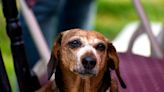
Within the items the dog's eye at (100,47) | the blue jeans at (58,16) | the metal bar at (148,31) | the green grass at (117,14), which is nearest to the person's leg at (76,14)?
the blue jeans at (58,16)

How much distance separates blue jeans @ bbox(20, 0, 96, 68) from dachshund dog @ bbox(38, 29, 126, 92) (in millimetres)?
972

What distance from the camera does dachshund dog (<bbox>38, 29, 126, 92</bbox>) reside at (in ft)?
4.35

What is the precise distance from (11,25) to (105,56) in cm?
30

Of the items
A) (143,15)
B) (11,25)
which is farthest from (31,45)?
(11,25)

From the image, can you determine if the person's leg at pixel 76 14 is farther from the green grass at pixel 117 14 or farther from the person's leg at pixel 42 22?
the green grass at pixel 117 14

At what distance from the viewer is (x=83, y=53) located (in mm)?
1324

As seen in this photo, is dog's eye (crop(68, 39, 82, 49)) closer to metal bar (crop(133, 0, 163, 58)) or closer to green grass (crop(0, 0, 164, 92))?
metal bar (crop(133, 0, 163, 58))

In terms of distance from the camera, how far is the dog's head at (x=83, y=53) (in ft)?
4.33

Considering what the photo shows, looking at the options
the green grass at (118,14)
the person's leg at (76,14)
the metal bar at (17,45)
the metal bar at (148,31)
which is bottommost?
the green grass at (118,14)

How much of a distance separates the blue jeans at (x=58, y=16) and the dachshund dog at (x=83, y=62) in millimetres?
972

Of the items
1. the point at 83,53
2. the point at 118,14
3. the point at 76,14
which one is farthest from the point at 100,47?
the point at 118,14

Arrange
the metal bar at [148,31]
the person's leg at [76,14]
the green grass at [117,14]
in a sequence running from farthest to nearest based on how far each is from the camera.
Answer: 1. the green grass at [117,14]
2. the person's leg at [76,14]
3. the metal bar at [148,31]

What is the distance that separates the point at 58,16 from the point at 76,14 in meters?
0.11

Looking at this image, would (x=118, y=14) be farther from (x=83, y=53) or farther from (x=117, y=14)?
(x=83, y=53)
